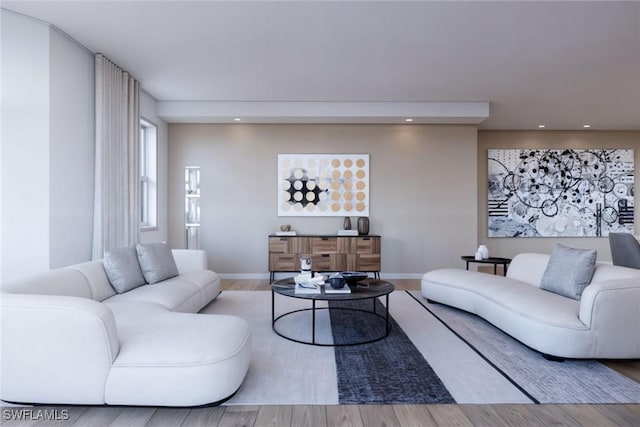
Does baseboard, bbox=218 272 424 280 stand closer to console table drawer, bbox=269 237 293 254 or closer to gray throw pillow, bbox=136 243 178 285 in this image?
console table drawer, bbox=269 237 293 254

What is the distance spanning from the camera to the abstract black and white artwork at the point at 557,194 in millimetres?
6660

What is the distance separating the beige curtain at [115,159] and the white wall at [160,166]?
1.86 ft

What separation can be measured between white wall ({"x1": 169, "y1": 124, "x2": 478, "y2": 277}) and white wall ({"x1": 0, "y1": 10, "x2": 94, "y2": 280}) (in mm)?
2525

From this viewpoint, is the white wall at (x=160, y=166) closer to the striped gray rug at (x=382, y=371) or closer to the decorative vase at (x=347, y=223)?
the decorative vase at (x=347, y=223)

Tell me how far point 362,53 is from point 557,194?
517 cm

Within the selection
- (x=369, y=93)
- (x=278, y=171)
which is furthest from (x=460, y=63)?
(x=278, y=171)

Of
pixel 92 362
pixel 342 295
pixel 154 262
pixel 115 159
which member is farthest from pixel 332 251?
pixel 92 362

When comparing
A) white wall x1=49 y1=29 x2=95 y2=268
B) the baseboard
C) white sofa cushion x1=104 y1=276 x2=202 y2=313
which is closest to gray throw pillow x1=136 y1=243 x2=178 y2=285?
white sofa cushion x1=104 y1=276 x2=202 y2=313

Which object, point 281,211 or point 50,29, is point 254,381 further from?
point 281,211

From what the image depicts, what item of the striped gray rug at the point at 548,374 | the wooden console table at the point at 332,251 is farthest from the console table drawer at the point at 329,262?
the striped gray rug at the point at 548,374

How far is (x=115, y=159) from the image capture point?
400 centimetres

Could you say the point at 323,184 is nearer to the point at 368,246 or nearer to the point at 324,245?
the point at 324,245

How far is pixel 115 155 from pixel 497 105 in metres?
5.20

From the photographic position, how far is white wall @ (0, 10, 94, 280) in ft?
9.92
